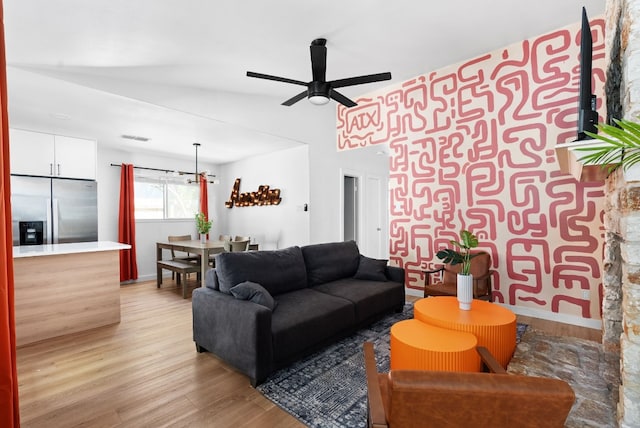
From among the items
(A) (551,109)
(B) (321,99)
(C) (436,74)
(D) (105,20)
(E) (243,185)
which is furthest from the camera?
(E) (243,185)

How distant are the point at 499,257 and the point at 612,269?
1.57 meters

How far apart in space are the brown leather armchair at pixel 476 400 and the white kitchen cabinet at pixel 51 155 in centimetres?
541

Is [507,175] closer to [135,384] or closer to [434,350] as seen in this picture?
[434,350]

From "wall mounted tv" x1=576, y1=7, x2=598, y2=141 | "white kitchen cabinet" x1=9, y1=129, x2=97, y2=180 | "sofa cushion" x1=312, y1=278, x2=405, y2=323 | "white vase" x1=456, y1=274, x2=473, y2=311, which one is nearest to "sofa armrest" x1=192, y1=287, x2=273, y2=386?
"sofa cushion" x1=312, y1=278, x2=405, y2=323

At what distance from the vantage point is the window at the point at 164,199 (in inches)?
241

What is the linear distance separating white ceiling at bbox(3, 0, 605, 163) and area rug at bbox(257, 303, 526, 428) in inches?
116

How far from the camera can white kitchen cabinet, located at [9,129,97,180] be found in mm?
4188

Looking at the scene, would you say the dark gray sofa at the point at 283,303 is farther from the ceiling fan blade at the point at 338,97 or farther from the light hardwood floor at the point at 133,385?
the ceiling fan blade at the point at 338,97

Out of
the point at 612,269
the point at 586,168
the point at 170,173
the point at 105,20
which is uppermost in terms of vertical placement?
the point at 105,20

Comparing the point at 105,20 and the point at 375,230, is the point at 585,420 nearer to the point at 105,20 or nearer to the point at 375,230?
the point at 105,20

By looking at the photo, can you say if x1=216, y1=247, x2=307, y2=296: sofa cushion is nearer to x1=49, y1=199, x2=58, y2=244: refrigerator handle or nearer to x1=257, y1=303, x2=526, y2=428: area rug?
x1=257, y1=303, x2=526, y2=428: area rug

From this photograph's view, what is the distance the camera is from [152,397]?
2082 millimetres

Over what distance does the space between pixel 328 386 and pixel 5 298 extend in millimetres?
1831

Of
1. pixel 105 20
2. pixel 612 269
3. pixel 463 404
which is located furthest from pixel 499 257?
pixel 105 20
